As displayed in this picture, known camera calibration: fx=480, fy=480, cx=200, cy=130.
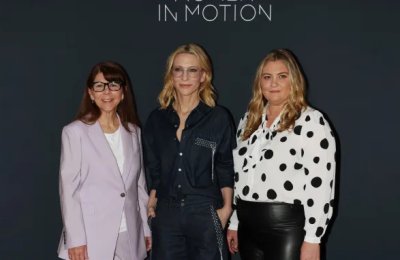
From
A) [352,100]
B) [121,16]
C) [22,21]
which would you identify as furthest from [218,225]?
[22,21]

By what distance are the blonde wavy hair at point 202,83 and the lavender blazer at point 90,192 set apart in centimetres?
45

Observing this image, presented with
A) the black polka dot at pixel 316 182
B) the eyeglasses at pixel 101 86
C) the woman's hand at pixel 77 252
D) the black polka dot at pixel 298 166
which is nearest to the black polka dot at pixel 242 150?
the black polka dot at pixel 298 166

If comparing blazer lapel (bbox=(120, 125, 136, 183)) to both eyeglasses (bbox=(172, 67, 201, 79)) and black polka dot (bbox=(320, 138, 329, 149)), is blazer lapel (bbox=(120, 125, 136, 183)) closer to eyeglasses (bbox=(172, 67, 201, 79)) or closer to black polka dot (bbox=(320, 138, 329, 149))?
eyeglasses (bbox=(172, 67, 201, 79))

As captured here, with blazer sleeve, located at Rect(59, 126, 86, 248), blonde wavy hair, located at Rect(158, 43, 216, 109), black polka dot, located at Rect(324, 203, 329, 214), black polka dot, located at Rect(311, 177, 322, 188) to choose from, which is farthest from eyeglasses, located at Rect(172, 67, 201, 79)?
black polka dot, located at Rect(324, 203, 329, 214)

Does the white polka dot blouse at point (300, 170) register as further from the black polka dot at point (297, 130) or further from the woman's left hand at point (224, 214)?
the woman's left hand at point (224, 214)

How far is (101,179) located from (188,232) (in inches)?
21.9

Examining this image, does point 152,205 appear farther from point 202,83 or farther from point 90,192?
point 202,83

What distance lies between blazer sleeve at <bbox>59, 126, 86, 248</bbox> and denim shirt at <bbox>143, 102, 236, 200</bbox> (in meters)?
0.45

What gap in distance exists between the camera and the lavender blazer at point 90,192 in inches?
101

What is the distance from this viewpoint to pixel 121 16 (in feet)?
10.6

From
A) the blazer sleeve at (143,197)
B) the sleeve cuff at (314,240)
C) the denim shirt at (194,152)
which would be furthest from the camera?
the blazer sleeve at (143,197)

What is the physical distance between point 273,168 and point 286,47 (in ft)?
3.55

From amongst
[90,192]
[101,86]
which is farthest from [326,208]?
[101,86]

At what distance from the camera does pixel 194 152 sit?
8.73ft
